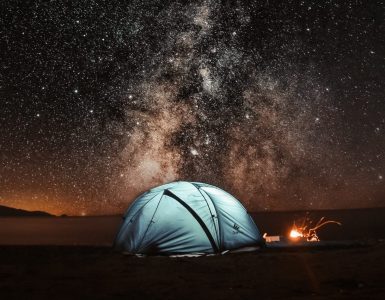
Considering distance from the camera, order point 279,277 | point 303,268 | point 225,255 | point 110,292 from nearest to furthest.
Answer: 1. point 110,292
2. point 279,277
3. point 303,268
4. point 225,255

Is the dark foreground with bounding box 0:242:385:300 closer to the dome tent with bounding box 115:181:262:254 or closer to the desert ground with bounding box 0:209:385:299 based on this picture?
the desert ground with bounding box 0:209:385:299

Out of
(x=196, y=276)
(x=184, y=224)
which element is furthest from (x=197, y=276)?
(x=184, y=224)

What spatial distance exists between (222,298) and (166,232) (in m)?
4.48

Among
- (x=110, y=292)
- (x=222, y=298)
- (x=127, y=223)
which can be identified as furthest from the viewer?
(x=127, y=223)

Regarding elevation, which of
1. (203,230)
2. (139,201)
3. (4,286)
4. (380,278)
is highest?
(139,201)

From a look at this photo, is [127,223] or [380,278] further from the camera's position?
[127,223]

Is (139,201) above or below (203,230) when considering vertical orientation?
above

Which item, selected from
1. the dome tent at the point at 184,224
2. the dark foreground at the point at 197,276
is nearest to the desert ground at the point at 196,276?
the dark foreground at the point at 197,276

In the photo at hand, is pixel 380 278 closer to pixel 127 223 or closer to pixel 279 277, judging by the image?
pixel 279 277

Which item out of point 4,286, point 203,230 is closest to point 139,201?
point 203,230

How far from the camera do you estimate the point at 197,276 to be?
652 centimetres

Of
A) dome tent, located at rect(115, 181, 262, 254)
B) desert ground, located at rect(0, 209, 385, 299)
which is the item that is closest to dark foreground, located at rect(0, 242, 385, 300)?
desert ground, located at rect(0, 209, 385, 299)

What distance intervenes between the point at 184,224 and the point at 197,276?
2965mm

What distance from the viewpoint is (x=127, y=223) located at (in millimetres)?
10133
